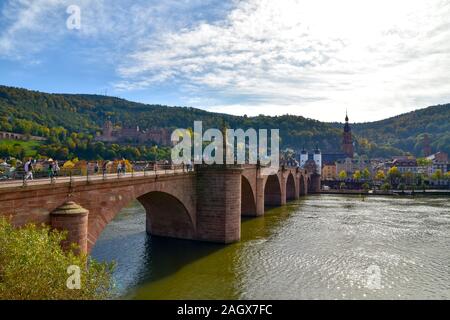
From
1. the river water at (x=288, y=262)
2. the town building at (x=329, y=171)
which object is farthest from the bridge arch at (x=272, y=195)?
the town building at (x=329, y=171)

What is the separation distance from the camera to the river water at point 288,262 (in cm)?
2216

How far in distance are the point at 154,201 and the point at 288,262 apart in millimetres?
12320

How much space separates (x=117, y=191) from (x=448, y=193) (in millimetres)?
98641

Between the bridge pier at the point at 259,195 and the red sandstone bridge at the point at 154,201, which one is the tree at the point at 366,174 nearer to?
the red sandstone bridge at the point at 154,201

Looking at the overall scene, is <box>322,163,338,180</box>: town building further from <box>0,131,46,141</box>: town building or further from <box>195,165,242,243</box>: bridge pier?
<box>195,165,242,243</box>: bridge pier

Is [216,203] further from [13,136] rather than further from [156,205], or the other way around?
[13,136]

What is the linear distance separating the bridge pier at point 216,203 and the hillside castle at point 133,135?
6084 inches

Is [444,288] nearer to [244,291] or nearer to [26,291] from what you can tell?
[244,291]

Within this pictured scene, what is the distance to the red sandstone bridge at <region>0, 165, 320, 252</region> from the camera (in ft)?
55.9

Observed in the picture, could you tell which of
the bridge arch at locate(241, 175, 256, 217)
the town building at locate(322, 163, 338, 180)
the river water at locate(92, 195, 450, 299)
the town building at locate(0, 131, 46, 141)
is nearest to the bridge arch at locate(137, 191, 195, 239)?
the river water at locate(92, 195, 450, 299)

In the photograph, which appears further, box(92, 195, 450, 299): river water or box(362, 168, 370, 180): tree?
box(362, 168, 370, 180): tree

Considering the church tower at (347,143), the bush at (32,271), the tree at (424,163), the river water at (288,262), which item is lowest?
the river water at (288,262)

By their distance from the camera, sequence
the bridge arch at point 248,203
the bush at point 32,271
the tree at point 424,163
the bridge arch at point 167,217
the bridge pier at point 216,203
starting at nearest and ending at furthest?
the bush at point 32,271 → the bridge arch at point 167,217 → the bridge pier at point 216,203 → the bridge arch at point 248,203 → the tree at point 424,163

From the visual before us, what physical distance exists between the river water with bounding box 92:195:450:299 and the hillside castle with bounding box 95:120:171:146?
146 metres
